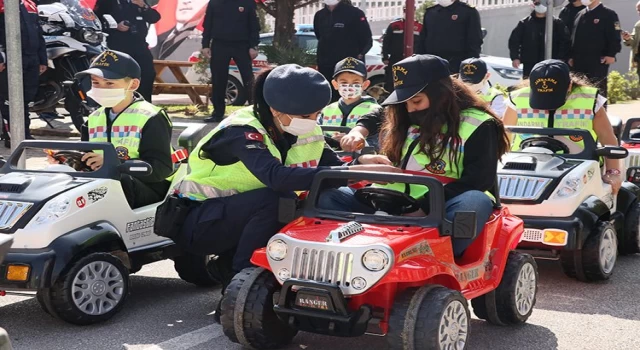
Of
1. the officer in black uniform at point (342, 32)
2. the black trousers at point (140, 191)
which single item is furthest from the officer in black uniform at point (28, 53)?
the black trousers at point (140, 191)

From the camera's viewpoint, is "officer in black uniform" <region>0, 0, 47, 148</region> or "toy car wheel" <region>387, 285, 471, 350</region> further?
"officer in black uniform" <region>0, 0, 47, 148</region>

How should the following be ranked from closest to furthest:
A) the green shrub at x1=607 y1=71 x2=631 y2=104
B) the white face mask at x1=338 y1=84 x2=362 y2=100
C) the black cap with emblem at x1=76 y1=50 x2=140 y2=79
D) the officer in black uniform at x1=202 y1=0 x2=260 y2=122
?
the black cap with emblem at x1=76 y1=50 x2=140 y2=79, the white face mask at x1=338 y1=84 x2=362 y2=100, the officer in black uniform at x1=202 y1=0 x2=260 y2=122, the green shrub at x1=607 y1=71 x2=631 y2=104

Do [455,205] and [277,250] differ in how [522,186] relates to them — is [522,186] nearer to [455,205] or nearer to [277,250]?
[455,205]

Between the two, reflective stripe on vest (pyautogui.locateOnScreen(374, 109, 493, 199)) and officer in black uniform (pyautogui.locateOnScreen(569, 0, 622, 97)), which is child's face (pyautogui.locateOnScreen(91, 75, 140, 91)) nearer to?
reflective stripe on vest (pyautogui.locateOnScreen(374, 109, 493, 199))

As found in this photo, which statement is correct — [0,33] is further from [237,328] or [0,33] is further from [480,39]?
[237,328]

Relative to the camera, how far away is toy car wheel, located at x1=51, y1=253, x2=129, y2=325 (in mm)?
5113

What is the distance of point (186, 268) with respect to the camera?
627 centimetres

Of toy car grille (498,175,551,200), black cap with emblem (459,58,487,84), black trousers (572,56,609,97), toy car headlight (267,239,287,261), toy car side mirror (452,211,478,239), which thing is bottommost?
toy car grille (498,175,551,200)

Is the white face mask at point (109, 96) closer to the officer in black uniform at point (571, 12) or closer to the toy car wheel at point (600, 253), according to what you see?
the toy car wheel at point (600, 253)

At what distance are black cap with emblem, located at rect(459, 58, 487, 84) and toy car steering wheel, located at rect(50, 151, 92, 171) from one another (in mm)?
4082

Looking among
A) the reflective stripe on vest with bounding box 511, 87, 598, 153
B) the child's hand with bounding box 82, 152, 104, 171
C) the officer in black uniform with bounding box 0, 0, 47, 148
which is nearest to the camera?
the child's hand with bounding box 82, 152, 104, 171

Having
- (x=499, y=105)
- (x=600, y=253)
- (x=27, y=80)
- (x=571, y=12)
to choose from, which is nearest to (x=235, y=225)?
(x=600, y=253)

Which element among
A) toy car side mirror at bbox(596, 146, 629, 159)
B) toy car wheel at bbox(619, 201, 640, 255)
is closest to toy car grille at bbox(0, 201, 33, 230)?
toy car side mirror at bbox(596, 146, 629, 159)

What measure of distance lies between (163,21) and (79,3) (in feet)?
36.8
